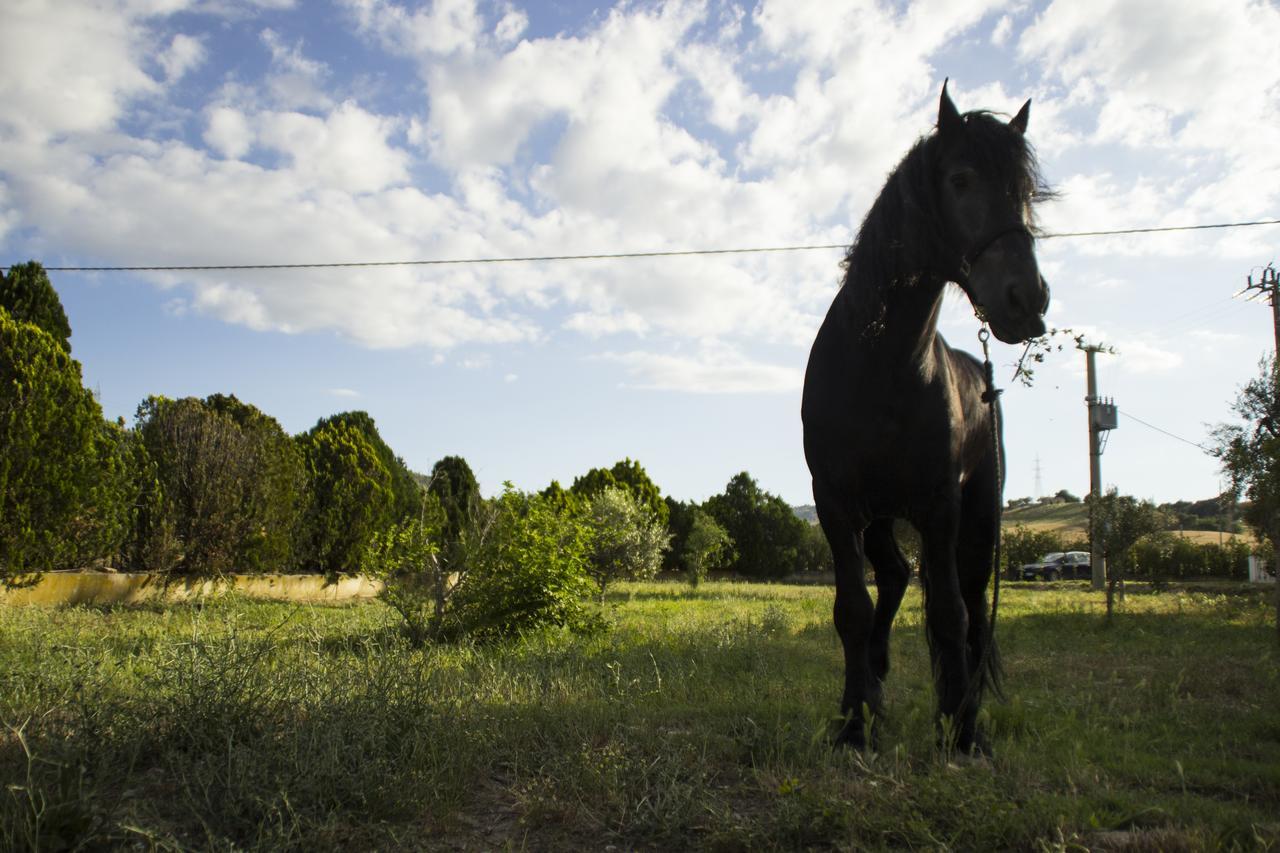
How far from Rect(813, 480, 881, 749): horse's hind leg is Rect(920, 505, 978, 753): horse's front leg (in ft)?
1.01

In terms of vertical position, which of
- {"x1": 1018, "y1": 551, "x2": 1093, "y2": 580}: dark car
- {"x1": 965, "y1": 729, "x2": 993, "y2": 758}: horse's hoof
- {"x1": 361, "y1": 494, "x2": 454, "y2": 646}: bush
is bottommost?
{"x1": 1018, "y1": 551, "x2": 1093, "y2": 580}: dark car

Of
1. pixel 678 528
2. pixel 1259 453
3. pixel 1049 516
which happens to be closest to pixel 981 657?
pixel 1259 453

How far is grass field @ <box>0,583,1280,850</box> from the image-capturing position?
2621mm

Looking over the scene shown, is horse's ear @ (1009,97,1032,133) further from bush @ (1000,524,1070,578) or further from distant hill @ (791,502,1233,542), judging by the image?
distant hill @ (791,502,1233,542)

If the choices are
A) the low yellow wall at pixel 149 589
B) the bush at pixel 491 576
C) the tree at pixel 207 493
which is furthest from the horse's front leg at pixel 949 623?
the tree at pixel 207 493

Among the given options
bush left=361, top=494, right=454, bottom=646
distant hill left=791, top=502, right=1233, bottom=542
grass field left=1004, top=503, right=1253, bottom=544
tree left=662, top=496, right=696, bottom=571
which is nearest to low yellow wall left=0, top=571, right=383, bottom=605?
bush left=361, top=494, right=454, bottom=646

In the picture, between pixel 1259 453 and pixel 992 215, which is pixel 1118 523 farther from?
pixel 992 215

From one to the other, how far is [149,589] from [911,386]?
581 inches

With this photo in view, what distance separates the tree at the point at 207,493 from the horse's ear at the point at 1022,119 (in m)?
14.8

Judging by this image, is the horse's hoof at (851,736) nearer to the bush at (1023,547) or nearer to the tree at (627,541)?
the tree at (627,541)

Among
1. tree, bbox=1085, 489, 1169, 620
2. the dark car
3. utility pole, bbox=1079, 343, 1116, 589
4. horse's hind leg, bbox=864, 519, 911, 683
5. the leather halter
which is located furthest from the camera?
the dark car

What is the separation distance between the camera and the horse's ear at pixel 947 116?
3.41 metres

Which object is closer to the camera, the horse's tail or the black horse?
the black horse

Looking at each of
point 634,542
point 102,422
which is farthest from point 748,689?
point 634,542
